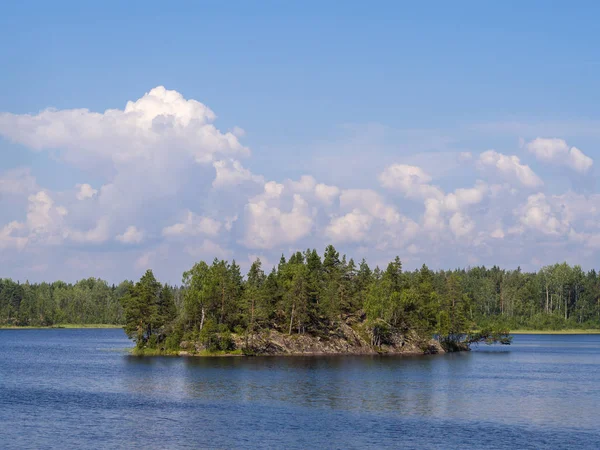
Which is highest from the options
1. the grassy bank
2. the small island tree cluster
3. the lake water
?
the small island tree cluster

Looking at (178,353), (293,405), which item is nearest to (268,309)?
(178,353)

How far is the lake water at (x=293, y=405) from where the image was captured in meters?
69.6

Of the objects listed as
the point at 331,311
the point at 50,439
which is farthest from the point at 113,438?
the point at 331,311

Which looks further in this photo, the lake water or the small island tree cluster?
the small island tree cluster

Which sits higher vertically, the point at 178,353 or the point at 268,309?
the point at 268,309

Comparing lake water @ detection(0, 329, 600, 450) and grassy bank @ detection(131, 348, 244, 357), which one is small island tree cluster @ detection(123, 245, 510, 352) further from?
lake water @ detection(0, 329, 600, 450)

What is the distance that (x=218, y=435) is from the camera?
2798 inches

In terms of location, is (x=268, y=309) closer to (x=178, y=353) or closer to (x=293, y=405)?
(x=178, y=353)

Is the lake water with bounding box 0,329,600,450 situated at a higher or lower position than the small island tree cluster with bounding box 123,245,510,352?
lower

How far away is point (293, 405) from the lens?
90438 millimetres

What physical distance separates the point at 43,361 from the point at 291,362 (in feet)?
182

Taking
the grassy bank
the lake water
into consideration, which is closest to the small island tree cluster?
the grassy bank

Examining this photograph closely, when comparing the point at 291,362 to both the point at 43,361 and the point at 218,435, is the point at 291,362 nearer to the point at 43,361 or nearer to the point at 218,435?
the point at 43,361

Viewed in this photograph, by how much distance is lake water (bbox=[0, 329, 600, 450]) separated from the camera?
69.6m
